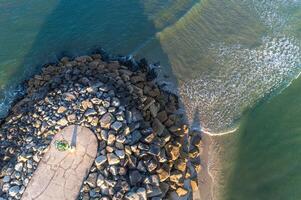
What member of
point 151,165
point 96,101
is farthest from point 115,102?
point 151,165

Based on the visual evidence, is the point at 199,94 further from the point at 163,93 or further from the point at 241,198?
the point at 241,198

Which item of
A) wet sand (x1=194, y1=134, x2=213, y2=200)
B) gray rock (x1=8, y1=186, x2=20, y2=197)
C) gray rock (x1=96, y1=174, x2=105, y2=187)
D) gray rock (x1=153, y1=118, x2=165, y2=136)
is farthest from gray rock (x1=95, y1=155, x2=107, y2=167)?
wet sand (x1=194, y1=134, x2=213, y2=200)

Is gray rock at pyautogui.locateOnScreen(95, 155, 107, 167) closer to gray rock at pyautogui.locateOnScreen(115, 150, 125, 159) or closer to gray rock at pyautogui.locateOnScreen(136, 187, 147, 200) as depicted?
gray rock at pyautogui.locateOnScreen(115, 150, 125, 159)

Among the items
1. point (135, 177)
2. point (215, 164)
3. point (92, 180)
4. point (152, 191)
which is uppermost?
point (92, 180)

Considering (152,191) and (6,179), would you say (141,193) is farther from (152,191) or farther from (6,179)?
(6,179)

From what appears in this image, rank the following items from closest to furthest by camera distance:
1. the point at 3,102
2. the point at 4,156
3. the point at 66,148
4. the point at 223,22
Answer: the point at 66,148 < the point at 4,156 < the point at 3,102 < the point at 223,22

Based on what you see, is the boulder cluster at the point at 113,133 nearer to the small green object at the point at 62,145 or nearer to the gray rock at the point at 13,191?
the gray rock at the point at 13,191

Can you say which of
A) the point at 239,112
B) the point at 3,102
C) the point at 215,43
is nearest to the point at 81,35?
the point at 3,102
